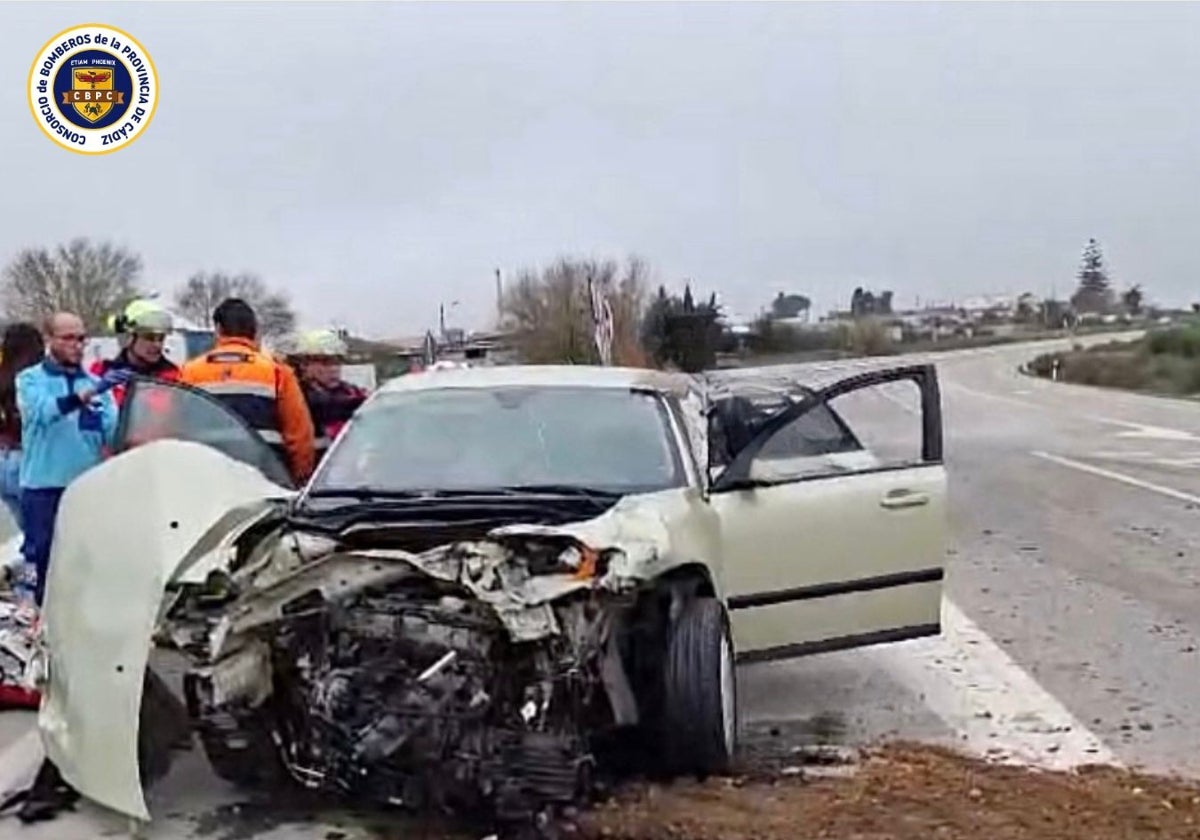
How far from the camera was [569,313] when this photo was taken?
3434 cm

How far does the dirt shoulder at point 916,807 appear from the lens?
4934mm

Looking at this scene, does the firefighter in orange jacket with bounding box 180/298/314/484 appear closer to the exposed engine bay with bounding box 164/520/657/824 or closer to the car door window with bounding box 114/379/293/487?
the car door window with bounding box 114/379/293/487

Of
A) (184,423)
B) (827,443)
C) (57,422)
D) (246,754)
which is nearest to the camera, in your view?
(246,754)

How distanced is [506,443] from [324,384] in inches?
102

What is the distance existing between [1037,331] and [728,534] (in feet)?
403

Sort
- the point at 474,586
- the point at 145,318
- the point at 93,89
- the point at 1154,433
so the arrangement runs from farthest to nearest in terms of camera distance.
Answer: the point at 1154,433 < the point at 93,89 < the point at 145,318 < the point at 474,586

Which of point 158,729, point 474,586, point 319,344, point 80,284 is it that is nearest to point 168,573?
point 158,729

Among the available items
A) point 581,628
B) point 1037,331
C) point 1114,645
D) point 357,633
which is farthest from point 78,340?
point 1037,331

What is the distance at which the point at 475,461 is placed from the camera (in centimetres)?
617

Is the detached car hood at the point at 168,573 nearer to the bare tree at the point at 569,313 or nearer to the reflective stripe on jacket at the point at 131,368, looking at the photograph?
the reflective stripe on jacket at the point at 131,368

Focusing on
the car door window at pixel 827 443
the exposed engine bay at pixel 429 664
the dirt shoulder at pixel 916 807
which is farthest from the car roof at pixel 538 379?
the dirt shoulder at pixel 916 807

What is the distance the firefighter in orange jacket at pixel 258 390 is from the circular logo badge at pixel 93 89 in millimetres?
6410

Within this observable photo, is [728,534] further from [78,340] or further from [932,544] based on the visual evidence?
[78,340]

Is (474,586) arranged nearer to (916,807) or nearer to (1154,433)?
(916,807)
